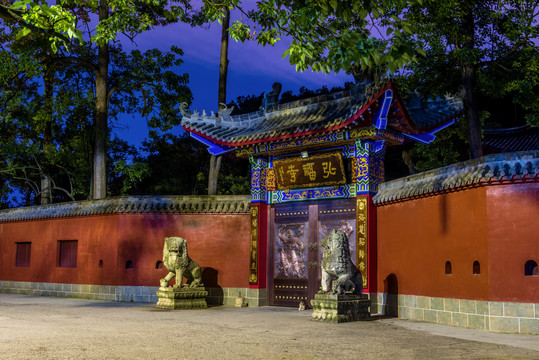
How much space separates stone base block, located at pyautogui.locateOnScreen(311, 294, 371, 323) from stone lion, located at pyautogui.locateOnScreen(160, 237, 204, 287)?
3.36 metres

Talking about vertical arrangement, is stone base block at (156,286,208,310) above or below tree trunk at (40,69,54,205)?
below

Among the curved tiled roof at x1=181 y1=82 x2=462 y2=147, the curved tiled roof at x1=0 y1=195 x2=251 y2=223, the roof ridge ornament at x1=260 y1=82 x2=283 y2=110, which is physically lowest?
the curved tiled roof at x1=0 y1=195 x2=251 y2=223

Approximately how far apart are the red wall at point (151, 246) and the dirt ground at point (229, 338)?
106 inches

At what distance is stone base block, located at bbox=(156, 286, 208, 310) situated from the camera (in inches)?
448

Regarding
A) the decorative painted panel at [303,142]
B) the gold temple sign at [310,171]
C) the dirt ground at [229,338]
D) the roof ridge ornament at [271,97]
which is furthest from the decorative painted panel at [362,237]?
the roof ridge ornament at [271,97]

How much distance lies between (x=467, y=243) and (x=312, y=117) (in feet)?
15.0

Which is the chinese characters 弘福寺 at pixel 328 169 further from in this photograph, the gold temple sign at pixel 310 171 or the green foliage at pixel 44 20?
the green foliage at pixel 44 20

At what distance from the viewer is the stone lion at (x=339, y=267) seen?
31.6 feet

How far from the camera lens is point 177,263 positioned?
1174 centimetres

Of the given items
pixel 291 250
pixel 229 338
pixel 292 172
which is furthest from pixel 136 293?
pixel 229 338

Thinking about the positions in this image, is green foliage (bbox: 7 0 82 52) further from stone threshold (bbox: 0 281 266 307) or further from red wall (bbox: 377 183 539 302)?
stone threshold (bbox: 0 281 266 307)

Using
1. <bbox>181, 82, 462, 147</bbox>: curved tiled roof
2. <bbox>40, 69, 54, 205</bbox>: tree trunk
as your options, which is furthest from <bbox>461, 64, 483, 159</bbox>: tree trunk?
<bbox>40, 69, 54, 205</bbox>: tree trunk

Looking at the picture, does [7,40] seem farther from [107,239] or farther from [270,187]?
[270,187]

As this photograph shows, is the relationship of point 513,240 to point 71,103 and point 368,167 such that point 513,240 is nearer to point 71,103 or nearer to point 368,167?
point 368,167
